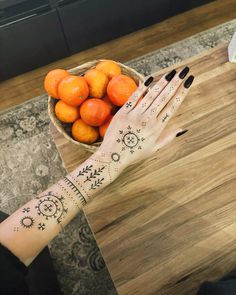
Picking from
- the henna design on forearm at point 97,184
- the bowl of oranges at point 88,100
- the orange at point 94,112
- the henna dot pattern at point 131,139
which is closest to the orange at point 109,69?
the bowl of oranges at point 88,100

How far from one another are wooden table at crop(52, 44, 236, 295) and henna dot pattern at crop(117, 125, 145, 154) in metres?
0.11

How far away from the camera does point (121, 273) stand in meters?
0.72

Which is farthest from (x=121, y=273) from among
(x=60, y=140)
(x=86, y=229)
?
(x=86, y=229)

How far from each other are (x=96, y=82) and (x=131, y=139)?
21 centimetres

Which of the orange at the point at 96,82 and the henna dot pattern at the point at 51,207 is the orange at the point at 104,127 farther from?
A: the henna dot pattern at the point at 51,207

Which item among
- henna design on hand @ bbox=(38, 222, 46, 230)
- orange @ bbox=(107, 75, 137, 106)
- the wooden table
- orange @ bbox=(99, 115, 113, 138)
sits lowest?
the wooden table

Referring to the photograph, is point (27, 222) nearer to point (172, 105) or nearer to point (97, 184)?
point (97, 184)

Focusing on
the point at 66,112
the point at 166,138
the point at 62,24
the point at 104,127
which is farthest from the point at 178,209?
the point at 62,24

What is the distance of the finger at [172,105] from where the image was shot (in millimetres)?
782

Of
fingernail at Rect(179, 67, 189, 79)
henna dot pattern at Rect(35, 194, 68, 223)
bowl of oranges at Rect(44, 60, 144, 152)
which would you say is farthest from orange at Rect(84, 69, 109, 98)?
henna dot pattern at Rect(35, 194, 68, 223)

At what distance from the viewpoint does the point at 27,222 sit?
687mm

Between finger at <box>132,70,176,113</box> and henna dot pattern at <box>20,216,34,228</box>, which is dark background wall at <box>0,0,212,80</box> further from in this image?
henna dot pattern at <box>20,216,34,228</box>

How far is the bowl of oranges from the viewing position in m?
0.81

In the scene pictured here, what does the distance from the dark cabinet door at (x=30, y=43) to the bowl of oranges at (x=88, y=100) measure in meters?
0.83
